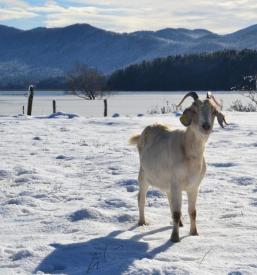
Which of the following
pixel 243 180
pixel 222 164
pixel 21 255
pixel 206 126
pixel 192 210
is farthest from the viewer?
pixel 222 164

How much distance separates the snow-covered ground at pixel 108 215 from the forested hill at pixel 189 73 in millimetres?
89633

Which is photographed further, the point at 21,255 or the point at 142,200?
the point at 142,200

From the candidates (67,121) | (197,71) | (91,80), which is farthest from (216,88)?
(67,121)

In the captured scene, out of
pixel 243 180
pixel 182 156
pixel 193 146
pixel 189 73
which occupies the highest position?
pixel 189 73

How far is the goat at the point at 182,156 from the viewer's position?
5945 millimetres

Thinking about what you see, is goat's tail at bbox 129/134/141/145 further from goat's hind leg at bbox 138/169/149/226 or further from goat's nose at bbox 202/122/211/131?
goat's nose at bbox 202/122/211/131

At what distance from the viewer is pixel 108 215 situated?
23.5ft

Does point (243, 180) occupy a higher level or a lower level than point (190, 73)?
lower

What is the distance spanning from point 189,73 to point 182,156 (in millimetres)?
103240

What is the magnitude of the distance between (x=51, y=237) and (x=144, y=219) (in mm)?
1251

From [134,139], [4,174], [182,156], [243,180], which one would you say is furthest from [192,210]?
[4,174]

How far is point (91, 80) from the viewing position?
77.7 meters

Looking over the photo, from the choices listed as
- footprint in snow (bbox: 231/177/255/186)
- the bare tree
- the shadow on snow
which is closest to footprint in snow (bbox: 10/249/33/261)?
the shadow on snow

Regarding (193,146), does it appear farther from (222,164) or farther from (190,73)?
(190,73)
